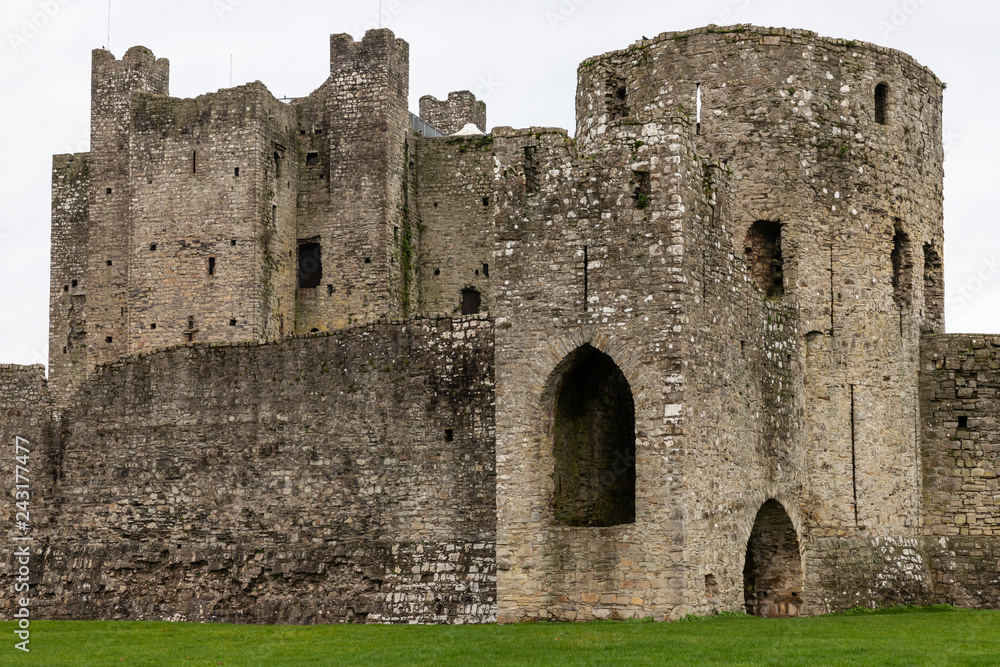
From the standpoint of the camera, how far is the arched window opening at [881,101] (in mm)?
Result: 24906

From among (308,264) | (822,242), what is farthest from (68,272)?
(822,242)

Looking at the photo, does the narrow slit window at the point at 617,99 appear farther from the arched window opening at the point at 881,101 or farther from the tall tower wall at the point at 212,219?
the tall tower wall at the point at 212,219

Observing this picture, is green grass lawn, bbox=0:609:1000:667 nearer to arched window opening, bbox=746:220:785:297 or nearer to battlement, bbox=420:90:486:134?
arched window opening, bbox=746:220:785:297

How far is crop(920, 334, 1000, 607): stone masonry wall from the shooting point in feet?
79.3

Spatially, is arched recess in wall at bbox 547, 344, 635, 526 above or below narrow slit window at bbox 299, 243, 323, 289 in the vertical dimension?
below

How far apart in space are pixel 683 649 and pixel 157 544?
1093 centimetres

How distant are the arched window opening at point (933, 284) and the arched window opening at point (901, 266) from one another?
0.92 meters

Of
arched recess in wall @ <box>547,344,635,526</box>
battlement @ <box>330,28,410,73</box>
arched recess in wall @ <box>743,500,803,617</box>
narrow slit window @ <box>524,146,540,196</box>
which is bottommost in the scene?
arched recess in wall @ <box>743,500,803,617</box>

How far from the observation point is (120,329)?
143ft

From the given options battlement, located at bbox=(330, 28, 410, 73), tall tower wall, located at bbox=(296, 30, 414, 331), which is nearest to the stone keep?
tall tower wall, located at bbox=(296, 30, 414, 331)

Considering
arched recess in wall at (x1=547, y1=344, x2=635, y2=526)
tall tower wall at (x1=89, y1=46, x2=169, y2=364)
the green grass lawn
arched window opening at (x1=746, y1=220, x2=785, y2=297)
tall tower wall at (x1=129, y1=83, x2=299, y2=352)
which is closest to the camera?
the green grass lawn

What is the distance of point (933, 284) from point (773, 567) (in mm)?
5817

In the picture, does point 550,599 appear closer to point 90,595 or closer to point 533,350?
point 533,350

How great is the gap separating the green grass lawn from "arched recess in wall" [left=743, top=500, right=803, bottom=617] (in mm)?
1175
